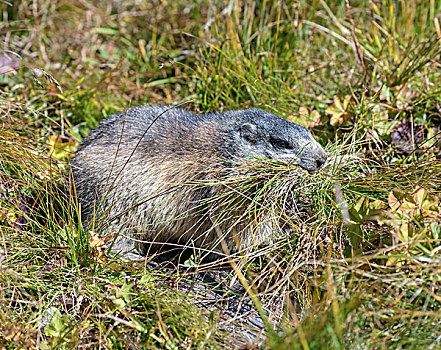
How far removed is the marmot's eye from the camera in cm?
420

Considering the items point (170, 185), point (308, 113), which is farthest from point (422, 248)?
point (308, 113)

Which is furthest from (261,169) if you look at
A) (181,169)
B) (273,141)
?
(181,169)

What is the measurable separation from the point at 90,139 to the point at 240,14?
10.1 ft

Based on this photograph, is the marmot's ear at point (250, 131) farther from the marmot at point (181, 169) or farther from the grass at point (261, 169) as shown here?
the grass at point (261, 169)

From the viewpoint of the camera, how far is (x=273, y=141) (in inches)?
167

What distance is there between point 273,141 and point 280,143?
0.07 m

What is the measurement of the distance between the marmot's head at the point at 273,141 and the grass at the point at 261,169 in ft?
0.51

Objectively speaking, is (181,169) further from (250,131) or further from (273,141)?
(273,141)

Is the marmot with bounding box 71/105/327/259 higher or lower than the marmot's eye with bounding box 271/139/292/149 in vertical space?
lower

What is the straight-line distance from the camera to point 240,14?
21.5 ft

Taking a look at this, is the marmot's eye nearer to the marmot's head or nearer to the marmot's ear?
the marmot's head

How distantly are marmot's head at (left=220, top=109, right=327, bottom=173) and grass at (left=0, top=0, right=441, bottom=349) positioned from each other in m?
0.15

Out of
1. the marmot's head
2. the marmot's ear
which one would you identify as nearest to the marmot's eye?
the marmot's head

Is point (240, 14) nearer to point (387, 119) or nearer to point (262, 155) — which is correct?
point (387, 119)
